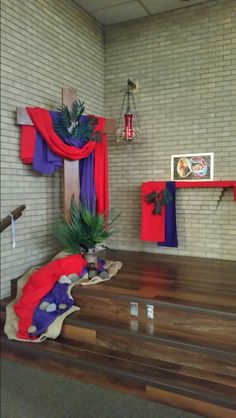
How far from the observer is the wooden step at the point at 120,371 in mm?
1994

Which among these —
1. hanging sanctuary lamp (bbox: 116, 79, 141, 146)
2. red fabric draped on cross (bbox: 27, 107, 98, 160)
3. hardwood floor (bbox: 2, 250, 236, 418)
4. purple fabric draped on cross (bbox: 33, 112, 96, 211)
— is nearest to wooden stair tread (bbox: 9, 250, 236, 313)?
hardwood floor (bbox: 2, 250, 236, 418)

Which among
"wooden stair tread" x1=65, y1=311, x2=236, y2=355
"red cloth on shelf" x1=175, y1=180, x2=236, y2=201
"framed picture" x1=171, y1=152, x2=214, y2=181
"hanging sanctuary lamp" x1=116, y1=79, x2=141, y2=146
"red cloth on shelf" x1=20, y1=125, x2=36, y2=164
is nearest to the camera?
"wooden stair tread" x1=65, y1=311, x2=236, y2=355

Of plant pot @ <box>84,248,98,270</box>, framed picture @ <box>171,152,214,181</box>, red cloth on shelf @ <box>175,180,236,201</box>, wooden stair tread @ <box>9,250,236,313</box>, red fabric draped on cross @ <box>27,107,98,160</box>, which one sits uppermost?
red fabric draped on cross @ <box>27,107,98,160</box>

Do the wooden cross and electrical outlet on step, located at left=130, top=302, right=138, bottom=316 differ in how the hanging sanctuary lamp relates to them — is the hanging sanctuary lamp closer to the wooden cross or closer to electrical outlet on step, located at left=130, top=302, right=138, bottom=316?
the wooden cross

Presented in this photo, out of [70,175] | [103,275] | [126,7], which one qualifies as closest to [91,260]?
[103,275]

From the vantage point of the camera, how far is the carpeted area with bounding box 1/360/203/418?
1996 millimetres

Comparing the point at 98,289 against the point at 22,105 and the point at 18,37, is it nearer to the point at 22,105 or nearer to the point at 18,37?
the point at 22,105

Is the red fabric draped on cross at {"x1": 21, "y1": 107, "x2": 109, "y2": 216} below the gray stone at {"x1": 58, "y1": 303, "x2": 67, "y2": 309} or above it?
above

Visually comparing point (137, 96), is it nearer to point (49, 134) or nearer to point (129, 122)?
point (129, 122)

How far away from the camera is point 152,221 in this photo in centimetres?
418

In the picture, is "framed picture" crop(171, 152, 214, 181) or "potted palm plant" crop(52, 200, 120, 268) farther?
"framed picture" crop(171, 152, 214, 181)

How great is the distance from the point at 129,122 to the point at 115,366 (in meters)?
2.98

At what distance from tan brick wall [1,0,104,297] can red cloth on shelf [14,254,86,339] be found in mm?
412

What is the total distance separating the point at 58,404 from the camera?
2.07m
